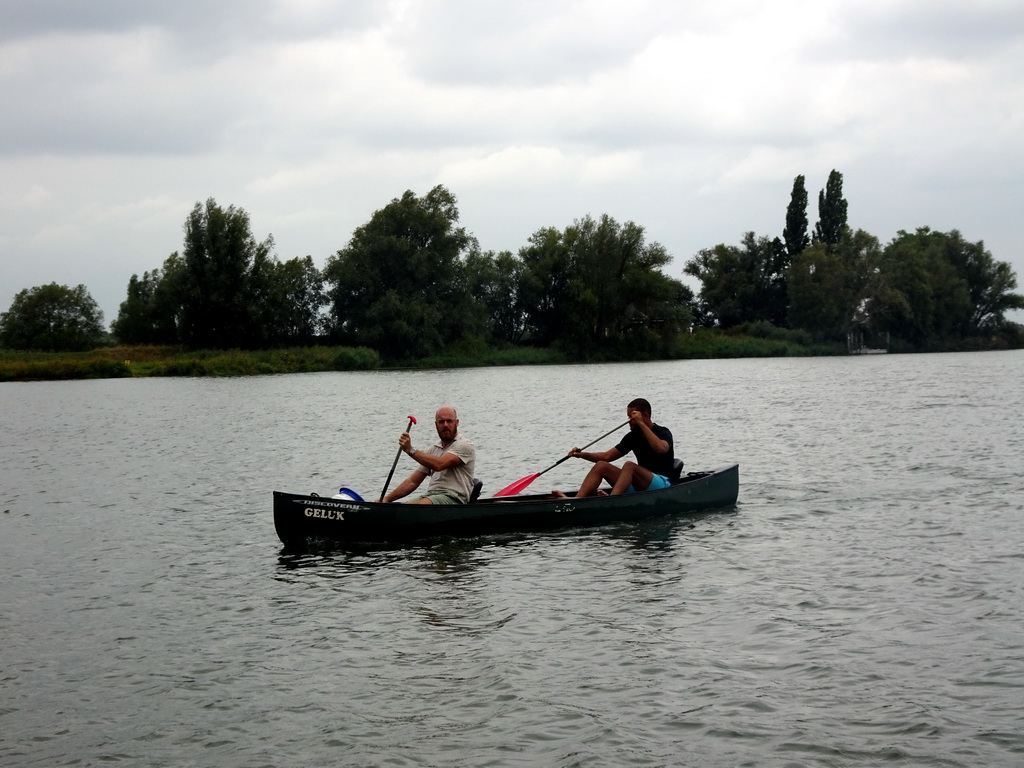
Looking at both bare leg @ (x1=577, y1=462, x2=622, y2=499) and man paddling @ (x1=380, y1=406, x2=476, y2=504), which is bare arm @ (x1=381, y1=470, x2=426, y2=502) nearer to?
man paddling @ (x1=380, y1=406, x2=476, y2=504)

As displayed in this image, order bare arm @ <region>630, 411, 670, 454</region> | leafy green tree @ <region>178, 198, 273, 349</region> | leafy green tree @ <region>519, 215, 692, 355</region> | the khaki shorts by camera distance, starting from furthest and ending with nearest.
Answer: leafy green tree @ <region>519, 215, 692, 355</region>
leafy green tree @ <region>178, 198, 273, 349</region>
bare arm @ <region>630, 411, 670, 454</region>
the khaki shorts

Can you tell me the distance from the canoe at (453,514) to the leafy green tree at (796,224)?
88.2 meters

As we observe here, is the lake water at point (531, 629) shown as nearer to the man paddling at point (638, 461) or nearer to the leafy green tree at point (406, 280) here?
the man paddling at point (638, 461)

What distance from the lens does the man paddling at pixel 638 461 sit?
13758 mm

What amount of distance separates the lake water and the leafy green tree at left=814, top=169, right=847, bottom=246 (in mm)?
79222

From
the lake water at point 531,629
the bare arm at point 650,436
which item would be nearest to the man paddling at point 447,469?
the lake water at point 531,629

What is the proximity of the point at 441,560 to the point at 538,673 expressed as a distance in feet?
13.7

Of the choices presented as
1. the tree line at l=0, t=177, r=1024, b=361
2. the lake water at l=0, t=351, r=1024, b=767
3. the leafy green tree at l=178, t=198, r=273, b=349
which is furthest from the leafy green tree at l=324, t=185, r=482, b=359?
the lake water at l=0, t=351, r=1024, b=767

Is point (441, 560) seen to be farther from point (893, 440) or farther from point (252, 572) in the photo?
point (893, 440)

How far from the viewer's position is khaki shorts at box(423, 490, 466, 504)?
12742 mm

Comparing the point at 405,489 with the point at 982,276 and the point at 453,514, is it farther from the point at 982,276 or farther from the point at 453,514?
the point at 982,276

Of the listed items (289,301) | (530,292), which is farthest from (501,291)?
(289,301)

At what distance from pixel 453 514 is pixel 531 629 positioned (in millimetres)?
3537

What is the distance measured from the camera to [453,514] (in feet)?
41.2
